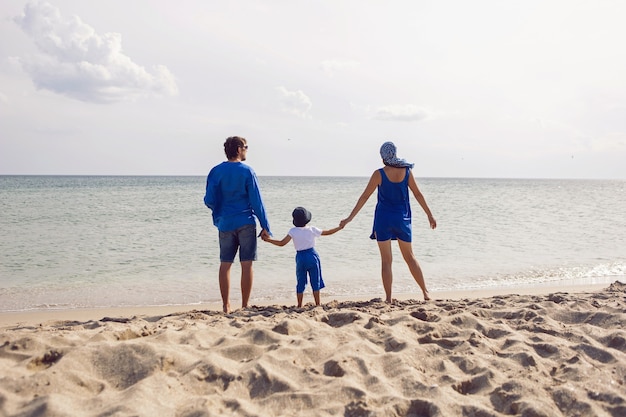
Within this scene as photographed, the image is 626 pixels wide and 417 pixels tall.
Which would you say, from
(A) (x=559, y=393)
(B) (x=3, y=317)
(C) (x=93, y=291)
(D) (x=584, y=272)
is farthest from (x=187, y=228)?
(A) (x=559, y=393)

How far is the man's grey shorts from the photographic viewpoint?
5.32 m

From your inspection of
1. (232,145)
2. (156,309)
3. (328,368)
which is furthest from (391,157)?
(156,309)

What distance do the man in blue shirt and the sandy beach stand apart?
100cm

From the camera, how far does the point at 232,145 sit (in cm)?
529

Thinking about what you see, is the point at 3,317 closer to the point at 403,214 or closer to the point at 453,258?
the point at 403,214

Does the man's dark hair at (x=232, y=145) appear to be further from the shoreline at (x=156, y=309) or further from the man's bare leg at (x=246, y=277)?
the shoreline at (x=156, y=309)

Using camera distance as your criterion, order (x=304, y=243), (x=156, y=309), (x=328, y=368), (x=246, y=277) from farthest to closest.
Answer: (x=156, y=309)
(x=304, y=243)
(x=246, y=277)
(x=328, y=368)

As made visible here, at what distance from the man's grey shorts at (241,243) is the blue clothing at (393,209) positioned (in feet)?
4.82

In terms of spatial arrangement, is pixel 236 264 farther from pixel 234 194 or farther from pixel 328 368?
pixel 328 368

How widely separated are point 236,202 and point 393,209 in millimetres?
1776

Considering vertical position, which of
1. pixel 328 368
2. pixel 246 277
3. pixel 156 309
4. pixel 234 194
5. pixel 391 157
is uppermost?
pixel 391 157

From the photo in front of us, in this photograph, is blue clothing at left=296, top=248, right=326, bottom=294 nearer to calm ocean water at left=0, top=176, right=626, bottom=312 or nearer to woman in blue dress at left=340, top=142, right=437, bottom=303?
woman in blue dress at left=340, top=142, right=437, bottom=303

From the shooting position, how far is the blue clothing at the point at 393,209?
556 cm

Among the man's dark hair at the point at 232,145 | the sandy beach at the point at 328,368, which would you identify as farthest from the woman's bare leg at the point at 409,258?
the man's dark hair at the point at 232,145
